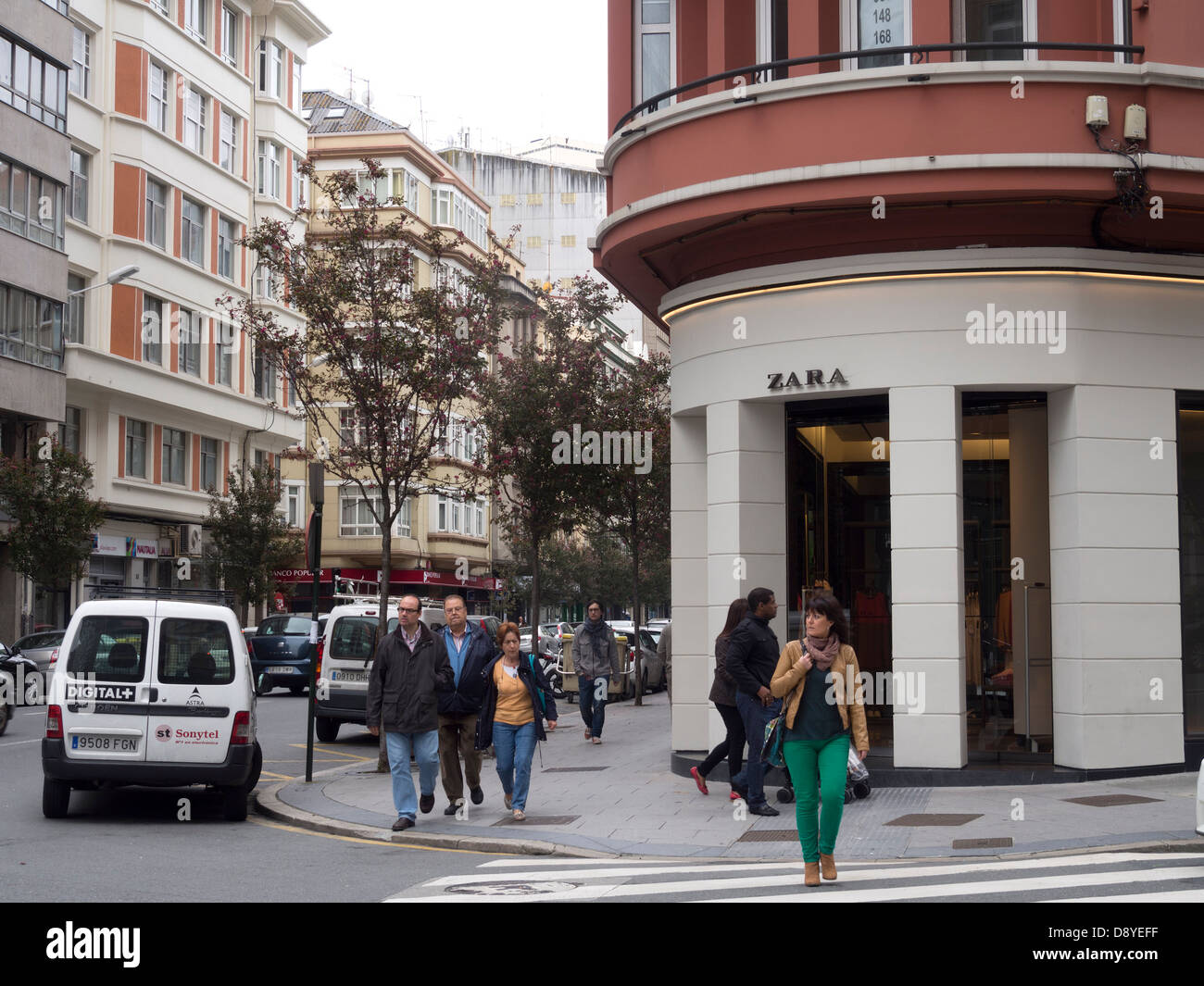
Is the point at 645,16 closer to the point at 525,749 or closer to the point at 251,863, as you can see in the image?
the point at 525,749

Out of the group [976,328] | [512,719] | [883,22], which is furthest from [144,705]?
[883,22]

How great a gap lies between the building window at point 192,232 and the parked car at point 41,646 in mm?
17233

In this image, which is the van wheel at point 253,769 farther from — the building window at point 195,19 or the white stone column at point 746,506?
the building window at point 195,19

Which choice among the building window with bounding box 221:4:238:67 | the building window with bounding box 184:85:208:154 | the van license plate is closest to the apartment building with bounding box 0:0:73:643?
the building window with bounding box 184:85:208:154

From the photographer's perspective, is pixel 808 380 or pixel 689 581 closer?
pixel 808 380

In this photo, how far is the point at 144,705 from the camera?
1312 cm

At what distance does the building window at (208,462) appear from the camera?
46906 millimetres

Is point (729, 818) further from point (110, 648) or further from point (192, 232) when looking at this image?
point (192, 232)

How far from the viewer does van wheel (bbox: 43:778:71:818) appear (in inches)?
519

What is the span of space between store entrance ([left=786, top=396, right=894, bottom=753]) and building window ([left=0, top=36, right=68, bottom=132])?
25.9m

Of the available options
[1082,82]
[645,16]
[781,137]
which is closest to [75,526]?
[645,16]

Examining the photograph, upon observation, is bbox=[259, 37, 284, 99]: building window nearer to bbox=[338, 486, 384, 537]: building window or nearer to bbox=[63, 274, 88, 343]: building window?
bbox=[63, 274, 88, 343]: building window

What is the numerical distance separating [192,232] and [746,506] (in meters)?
34.1

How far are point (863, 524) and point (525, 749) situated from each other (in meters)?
4.90
